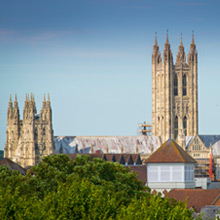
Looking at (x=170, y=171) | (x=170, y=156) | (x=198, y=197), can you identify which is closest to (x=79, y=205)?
(x=198, y=197)

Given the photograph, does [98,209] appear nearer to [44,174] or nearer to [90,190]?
[90,190]

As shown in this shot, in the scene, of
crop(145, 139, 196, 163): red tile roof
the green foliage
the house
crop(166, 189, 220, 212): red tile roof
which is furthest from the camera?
crop(145, 139, 196, 163): red tile roof

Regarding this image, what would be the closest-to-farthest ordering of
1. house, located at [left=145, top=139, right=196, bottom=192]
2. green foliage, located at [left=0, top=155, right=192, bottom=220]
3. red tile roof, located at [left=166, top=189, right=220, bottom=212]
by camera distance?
green foliage, located at [left=0, top=155, right=192, bottom=220], red tile roof, located at [left=166, top=189, right=220, bottom=212], house, located at [left=145, top=139, right=196, bottom=192]

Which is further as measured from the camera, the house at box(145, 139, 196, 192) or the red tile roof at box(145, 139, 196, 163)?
the red tile roof at box(145, 139, 196, 163)

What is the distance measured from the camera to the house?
382 feet

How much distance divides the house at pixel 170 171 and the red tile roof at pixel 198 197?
27.6 ft

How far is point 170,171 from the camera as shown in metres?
117

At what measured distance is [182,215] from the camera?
6400cm

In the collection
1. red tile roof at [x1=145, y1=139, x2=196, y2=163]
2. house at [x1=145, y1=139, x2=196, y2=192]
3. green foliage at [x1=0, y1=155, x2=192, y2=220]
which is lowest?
green foliage at [x1=0, y1=155, x2=192, y2=220]

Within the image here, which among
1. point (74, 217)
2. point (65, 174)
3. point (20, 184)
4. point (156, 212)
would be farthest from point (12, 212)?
point (65, 174)

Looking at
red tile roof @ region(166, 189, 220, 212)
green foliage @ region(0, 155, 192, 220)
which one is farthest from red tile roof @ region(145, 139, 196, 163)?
green foliage @ region(0, 155, 192, 220)

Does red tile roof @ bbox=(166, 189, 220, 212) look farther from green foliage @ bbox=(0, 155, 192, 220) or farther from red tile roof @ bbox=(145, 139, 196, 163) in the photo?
green foliage @ bbox=(0, 155, 192, 220)

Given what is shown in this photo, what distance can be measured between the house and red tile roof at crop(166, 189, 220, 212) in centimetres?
841

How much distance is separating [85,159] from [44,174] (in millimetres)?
7164
